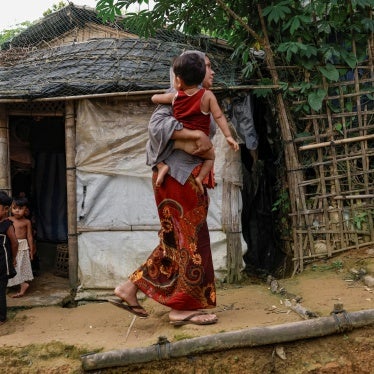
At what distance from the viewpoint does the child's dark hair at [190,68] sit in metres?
3.36

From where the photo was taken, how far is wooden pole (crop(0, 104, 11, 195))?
564cm

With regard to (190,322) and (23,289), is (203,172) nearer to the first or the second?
(190,322)

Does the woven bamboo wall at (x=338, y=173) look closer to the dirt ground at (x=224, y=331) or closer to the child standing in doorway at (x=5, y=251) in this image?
the dirt ground at (x=224, y=331)

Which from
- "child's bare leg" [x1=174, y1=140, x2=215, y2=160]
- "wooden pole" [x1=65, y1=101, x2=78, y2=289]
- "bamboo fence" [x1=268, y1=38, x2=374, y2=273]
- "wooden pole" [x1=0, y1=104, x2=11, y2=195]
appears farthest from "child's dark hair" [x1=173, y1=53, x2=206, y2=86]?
"wooden pole" [x1=0, y1=104, x2=11, y2=195]

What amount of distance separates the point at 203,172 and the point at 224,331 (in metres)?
1.17

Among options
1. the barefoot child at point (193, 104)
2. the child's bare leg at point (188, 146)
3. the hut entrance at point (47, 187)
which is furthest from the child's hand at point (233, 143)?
the hut entrance at point (47, 187)

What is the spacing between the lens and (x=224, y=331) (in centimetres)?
345

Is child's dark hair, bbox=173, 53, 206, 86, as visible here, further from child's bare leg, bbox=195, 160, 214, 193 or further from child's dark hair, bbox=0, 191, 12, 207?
child's dark hair, bbox=0, 191, 12, 207

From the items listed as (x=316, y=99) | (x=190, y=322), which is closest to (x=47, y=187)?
(x=316, y=99)

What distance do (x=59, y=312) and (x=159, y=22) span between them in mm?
3700

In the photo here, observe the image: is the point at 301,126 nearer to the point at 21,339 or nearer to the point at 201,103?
the point at 201,103

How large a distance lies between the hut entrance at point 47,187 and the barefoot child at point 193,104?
171 inches

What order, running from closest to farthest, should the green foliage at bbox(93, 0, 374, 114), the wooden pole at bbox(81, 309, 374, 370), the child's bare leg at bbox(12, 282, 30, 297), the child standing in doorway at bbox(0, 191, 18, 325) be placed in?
the wooden pole at bbox(81, 309, 374, 370)
the child standing in doorway at bbox(0, 191, 18, 325)
the green foliage at bbox(93, 0, 374, 114)
the child's bare leg at bbox(12, 282, 30, 297)

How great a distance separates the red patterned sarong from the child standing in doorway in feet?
5.06
